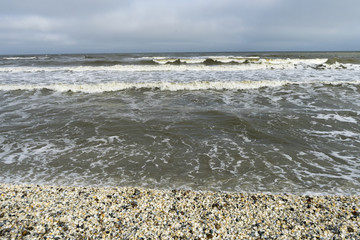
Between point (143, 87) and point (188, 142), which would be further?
point (143, 87)

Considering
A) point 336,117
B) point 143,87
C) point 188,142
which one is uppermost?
point 143,87

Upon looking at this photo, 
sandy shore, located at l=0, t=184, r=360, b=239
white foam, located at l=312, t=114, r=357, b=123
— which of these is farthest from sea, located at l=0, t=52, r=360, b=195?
sandy shore, located at l=0, t=184, r=360, b=239

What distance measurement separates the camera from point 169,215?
3.35 meters

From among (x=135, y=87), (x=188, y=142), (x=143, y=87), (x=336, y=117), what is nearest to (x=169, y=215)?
(x=188, y=142)

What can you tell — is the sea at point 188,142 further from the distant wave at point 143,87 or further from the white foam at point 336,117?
the distant wave at point 143,87

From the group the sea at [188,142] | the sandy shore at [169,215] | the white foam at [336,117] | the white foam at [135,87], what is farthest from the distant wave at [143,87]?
the sandy shore at [169,215]

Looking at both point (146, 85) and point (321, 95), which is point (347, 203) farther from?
point (146, 85)

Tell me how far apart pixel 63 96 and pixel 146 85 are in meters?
5.00

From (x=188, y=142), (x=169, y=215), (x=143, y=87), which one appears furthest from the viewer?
(x=143, y=87)

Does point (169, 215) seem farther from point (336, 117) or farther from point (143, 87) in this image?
point (143, 87)

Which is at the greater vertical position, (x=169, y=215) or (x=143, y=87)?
(x=143, y=87)

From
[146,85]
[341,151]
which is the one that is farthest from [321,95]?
[146,85]

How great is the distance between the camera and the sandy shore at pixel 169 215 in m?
2.99

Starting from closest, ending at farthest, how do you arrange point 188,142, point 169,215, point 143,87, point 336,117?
point 169,215 < point 188,142 < point 336,117 < point 143,87
